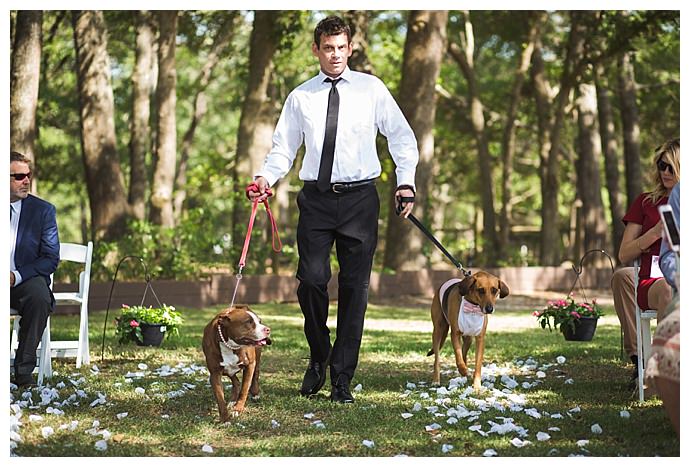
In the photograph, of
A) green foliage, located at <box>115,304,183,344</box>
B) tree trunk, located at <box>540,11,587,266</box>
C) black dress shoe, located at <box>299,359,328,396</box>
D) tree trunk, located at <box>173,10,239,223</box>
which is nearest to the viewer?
black dress shoe, located at <box>299,359,328,396</box>

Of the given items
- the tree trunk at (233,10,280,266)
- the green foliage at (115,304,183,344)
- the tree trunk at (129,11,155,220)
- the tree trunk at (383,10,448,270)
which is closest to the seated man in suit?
the green foliage at (115,304,183,344)

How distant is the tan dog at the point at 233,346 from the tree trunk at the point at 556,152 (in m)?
14.5

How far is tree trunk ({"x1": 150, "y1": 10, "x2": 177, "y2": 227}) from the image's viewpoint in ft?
58.1

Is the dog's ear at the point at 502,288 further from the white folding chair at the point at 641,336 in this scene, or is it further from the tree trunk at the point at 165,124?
the tree trunk at the point at 165,124

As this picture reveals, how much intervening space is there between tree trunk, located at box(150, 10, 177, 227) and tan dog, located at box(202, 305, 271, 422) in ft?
39.0

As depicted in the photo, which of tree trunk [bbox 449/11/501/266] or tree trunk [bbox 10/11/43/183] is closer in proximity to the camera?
tree trunk [bbox 10/11/43/183]

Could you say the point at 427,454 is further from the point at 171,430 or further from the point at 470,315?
the point at 470,315

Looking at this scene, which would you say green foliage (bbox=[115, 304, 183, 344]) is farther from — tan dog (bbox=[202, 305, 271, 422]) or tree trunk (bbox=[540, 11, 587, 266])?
tree trunk (bbox=[540, 11, 587, 266])

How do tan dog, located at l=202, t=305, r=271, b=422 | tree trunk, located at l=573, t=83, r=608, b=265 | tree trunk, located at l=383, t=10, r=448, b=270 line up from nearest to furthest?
tan dog, located at l=202, t=305, r=271, b=422
tree trunk, located at l=383, t=10, r=448, b=270
tree trunk, located at l=573, t=83, r=608, b=265

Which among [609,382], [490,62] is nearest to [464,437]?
[609,382]

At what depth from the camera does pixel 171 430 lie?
542 cm

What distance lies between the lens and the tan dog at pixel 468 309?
6633 mm
